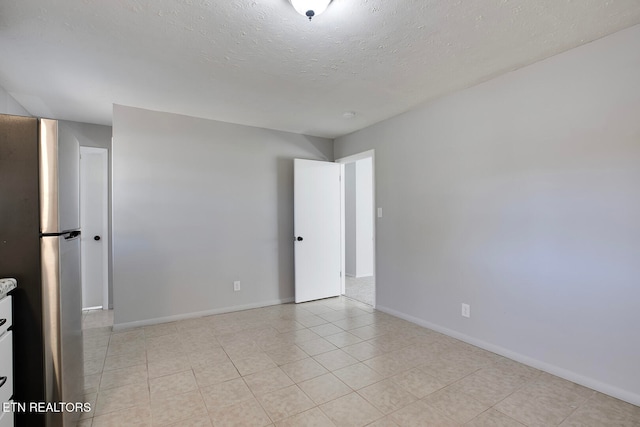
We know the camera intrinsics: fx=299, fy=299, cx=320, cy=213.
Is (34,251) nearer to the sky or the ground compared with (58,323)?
nearer to the sky

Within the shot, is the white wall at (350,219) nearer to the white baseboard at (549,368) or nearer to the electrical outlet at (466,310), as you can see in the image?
the white baseboard at (549,368)

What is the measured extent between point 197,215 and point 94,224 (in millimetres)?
1619

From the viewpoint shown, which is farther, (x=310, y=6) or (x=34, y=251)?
(x=310, y=6)

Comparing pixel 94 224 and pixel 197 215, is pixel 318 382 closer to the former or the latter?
pixel 197 215

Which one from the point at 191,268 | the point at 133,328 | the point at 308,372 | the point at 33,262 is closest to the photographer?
the point at 33,262

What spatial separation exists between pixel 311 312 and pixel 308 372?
147cm

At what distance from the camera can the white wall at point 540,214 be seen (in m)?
1.98

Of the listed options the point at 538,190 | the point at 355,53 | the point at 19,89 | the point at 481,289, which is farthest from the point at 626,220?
the point at 19,89

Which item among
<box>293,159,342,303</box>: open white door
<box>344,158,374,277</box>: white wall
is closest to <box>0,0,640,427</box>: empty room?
<box>293,159,342,303</box>: open white door

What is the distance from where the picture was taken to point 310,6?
1.61 meters

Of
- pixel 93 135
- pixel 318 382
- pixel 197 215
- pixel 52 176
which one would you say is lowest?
pixel 318 382

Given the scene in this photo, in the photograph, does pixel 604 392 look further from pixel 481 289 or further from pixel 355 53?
pixel 355 53

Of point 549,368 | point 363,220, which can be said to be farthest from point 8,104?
point 549,368

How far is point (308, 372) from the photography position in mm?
2354
